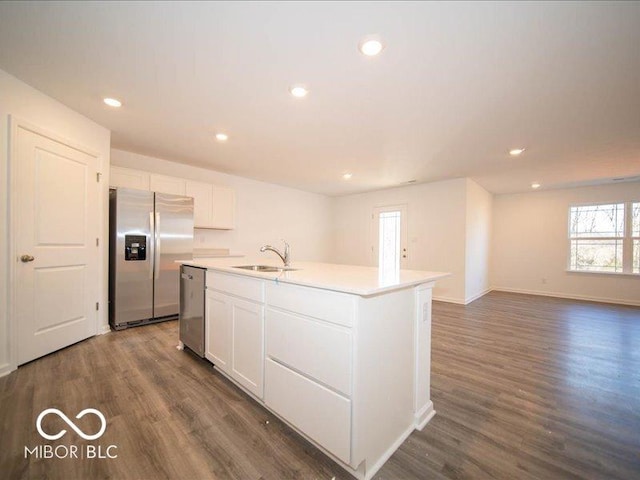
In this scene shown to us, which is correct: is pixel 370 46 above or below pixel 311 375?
above

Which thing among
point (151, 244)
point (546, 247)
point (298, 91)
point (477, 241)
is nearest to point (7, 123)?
point (151, 244)

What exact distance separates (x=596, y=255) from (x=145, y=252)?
8.50m

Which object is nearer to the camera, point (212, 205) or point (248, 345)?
point (248, 345)

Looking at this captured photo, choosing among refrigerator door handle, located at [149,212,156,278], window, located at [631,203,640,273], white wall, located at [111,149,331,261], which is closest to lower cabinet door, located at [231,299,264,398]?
refrigerator door handle, located at [149,212,156,278]

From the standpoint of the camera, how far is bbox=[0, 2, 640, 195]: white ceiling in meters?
1.51

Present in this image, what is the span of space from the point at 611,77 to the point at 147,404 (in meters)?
4.21

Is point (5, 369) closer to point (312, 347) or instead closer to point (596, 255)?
point (312, 347)

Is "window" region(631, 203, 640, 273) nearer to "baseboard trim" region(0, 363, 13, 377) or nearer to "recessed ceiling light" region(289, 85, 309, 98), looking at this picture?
"recessed ceiling light" region(289, 85, 309, 98)

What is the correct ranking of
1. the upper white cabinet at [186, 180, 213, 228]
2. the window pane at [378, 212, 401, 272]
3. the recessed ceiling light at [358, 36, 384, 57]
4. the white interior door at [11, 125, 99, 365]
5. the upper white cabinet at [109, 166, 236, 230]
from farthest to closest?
the window pane at [378, 212, 401, 272] < the upper white cabinet at [186, 180, 213, 228] < the upper white cabinet at [109, 166, 236, 230] < the white interior door at [11, 125, 99, 365] < the recessed ceiling light at [358, 36, 384, 57]

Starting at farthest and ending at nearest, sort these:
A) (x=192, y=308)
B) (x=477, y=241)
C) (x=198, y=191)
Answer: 1. (x=477, y=241)
2. (x=198, y=191)
3. (x=192, y=308)

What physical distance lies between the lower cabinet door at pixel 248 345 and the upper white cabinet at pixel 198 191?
279cm

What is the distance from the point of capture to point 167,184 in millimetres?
3973

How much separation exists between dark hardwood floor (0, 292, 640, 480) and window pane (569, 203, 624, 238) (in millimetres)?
3808

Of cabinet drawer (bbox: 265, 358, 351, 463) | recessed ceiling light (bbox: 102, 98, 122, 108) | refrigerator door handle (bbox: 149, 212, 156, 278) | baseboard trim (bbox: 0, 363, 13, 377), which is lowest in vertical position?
baseboard trim (bbox: 0, 363, 13, 377)
